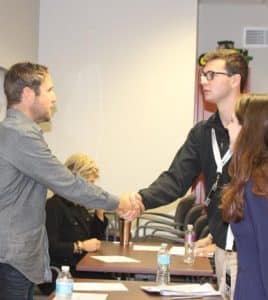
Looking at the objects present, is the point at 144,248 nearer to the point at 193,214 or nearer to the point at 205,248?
the point at 205,248

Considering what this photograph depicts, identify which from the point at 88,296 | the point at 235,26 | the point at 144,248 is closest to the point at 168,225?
the point at 144,248

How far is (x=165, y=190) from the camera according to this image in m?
3.88

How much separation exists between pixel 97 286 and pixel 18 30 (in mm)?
3189

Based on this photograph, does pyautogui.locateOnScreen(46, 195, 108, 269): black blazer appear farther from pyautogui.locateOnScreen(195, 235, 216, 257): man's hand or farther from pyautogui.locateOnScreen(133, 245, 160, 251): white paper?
pyautogui.locateOnScreen(195, 235, 216, 257): man's hand

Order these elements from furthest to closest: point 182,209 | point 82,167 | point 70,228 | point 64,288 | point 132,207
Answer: point 182,209 → point 82,167 → point 70,228 → point 132,207 → point 64,288

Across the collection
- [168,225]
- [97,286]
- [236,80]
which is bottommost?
[168,225]

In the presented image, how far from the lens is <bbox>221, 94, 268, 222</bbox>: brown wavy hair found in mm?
2025

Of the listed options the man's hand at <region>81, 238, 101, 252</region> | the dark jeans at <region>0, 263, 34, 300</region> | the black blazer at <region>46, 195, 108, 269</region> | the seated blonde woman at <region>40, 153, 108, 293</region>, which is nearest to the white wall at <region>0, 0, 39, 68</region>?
the seated blonde woman at <region>40, 153, 108, 293</region>

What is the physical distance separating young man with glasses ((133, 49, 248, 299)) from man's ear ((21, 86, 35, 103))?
1059 millimetres

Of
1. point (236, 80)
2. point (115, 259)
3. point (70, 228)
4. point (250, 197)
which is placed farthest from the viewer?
point (70, 228)

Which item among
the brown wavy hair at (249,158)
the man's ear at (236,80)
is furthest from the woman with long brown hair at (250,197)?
the man's ear at (236,80)

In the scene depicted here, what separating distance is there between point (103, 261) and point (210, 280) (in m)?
0.79

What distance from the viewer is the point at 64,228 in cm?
433

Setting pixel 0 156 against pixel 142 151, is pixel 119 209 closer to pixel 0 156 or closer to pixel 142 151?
pixel 0 156
